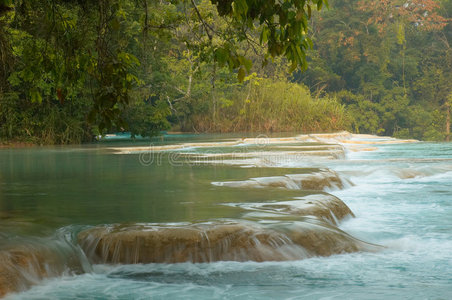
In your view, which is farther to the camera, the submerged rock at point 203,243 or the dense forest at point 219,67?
the submerged rock at point 203,243

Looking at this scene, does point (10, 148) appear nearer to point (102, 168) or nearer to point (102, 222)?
point (102, 168)

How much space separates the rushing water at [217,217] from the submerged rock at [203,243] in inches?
Result: 2.7

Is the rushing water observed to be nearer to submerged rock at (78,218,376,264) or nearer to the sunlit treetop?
submerged rock at (78,218,376,264)

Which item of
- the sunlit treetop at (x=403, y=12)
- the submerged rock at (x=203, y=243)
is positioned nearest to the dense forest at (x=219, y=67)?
the sunlit treetop at (x=403, y=12)

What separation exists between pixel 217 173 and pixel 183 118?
51.8ft

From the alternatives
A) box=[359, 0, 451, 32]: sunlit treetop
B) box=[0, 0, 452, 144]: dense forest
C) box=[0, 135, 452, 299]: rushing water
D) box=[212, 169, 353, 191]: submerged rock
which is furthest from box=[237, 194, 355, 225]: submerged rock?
box=[359, 0, 451, 32]: sunlit treetop

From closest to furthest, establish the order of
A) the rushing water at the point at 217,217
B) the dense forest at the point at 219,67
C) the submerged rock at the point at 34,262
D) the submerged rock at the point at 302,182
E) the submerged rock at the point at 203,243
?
the dense forest at the point at 219,67, the submerged rock at the point at 34,262, the rushing water at the point at 217,217, the submerged rock at the point at 203,243, the submerged rock at the point at 302,182

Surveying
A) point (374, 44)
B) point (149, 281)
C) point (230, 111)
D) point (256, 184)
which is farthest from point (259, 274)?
point (374, 44)

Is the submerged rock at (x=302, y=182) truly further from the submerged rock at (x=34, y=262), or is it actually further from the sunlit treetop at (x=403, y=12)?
the sunlit treetop at (x=403, y=12)

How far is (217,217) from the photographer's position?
5277 mm

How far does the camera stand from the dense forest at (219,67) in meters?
3.71

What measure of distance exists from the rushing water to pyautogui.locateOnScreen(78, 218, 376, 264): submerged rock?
0.07 metres

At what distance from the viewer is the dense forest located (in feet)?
12.2

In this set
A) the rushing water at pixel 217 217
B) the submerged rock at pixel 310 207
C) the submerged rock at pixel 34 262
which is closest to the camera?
the submerged rock at pixel 34 262
